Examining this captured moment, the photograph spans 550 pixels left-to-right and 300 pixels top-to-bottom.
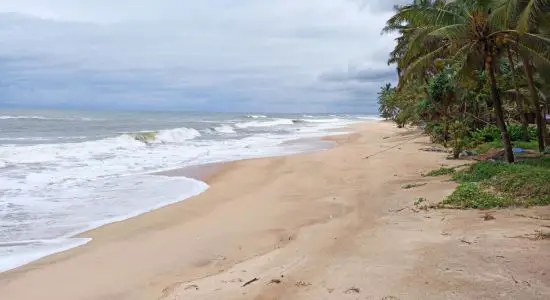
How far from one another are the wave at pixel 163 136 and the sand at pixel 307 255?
20820 mm

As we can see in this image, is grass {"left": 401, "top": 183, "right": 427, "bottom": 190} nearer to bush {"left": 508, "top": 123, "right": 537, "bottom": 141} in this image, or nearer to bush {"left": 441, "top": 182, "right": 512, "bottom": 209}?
bush {"left": 441, "top": 182, "right": 512, "bottom": 209}

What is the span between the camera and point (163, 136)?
3341cm

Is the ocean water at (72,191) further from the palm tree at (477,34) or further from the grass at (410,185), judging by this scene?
the palm tree at (477,34)

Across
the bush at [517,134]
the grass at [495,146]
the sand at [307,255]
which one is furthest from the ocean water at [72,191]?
the bush at [517,134]

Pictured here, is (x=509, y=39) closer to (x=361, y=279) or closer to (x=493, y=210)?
(x=493, y=210)

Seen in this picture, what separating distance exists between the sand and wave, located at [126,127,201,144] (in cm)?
2082

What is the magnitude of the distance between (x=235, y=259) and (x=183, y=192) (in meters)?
5.72

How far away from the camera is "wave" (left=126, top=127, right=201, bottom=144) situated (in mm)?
29922

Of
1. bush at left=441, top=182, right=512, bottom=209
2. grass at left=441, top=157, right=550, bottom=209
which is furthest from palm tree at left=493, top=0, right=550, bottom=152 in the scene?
bush at left=441, top=182, right=512, bottom=209

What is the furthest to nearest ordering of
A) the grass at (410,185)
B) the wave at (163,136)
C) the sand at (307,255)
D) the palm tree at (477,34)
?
1. the wave at (163,136)
2. the palm tree at (477,34)
3. the grass at (410,185)
4. the sand at (307,255)

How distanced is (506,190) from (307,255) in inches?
183

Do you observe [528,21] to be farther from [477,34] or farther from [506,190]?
[506,190]

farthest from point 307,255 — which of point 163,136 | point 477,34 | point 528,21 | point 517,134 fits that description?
point 163,136

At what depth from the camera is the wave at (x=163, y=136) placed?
29922 mm
